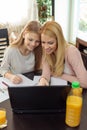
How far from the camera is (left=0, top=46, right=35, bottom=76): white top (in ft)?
5.26

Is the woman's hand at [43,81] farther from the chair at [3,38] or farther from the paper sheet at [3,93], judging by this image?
the chair at [3,38]

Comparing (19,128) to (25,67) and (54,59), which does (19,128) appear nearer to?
(54,59)

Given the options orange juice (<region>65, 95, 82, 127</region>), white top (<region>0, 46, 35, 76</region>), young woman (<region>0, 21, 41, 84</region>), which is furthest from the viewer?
white top (<region>0, 46, 35, 76</region>)

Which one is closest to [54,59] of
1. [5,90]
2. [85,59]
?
[85,59]

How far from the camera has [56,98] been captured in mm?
977

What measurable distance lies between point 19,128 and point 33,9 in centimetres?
252

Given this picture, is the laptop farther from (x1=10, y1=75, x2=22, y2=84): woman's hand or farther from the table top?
(x1=10, y1=75, x2=22, y2=84): woman's hand

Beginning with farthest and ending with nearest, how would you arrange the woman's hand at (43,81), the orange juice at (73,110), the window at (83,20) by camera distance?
the window at (83,20)
the woman's hand at (43,81)
the orange juice at (73,110)

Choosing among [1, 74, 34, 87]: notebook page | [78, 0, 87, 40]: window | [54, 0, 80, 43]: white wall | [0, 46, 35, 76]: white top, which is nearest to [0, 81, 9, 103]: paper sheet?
[1, 74, 34, 87]: notebook page

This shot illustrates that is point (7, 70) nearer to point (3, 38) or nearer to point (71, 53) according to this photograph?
point (71, 53)

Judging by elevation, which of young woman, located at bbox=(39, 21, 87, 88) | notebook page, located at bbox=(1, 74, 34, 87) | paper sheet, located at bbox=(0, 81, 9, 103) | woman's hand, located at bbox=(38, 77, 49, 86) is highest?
young woman, located at bbox=(39, 21, 87, 88)

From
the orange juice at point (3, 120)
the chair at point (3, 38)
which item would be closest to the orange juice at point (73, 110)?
the orange juice at point (3, 120)

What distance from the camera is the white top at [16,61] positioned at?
1.60m

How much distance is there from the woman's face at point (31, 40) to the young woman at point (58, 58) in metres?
0.09
